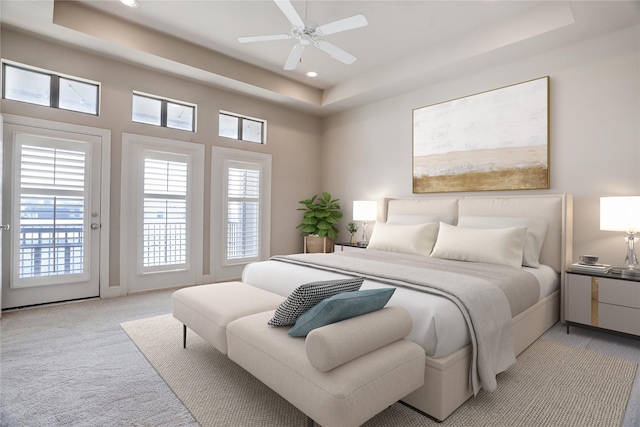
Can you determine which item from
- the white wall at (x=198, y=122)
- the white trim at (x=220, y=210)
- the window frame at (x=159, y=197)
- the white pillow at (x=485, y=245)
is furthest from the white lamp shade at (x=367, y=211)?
the window frame at (x=159, y=197)

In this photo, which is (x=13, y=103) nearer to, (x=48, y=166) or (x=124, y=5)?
(x=48, y=166)

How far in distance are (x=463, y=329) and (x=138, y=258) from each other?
3900 mm

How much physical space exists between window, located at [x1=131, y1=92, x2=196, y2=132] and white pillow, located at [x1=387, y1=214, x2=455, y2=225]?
307cm

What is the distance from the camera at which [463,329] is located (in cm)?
183

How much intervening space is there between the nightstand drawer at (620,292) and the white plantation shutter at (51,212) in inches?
204

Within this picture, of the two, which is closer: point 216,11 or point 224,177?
point 216,11

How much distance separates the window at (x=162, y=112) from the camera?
4.29 metres

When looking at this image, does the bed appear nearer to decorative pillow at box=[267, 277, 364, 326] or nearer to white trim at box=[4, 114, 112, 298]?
decorative pillow at box=[267, 277, 364, 326]

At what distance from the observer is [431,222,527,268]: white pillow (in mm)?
3018

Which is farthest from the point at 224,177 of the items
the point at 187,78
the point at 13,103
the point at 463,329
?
the point at 463,329

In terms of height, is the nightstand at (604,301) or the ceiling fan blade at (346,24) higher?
the ceiling fan blade at (346,24)

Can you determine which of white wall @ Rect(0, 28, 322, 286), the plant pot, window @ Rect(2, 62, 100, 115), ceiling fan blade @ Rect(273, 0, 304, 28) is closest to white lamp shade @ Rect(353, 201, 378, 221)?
the plant pot

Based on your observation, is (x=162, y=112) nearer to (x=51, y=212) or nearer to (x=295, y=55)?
(x=51, y=212)

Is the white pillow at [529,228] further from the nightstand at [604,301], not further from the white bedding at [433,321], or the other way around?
the white bedding at [433,321]
